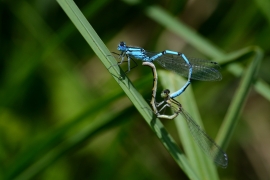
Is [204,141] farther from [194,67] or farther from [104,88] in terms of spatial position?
[104,88]

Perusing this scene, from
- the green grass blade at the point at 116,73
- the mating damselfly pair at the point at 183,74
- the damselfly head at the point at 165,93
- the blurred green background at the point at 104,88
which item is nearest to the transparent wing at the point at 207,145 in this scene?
the mating damselfly pair at the point at 183,74

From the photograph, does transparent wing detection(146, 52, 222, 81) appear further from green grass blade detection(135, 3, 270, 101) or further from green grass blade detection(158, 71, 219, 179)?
green grass blade detection(135, 3, 270, 101)

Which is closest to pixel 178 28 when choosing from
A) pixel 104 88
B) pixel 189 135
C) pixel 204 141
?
pixel 104 88

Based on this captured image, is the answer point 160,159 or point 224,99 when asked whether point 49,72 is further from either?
point 224,99

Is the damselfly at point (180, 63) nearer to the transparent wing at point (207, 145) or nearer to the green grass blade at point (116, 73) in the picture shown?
the transparent wing at point (207, 145)

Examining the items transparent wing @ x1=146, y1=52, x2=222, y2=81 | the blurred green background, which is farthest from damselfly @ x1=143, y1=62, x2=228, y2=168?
the blurred green background

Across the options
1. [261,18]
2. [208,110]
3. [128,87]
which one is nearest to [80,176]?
[208,110]
